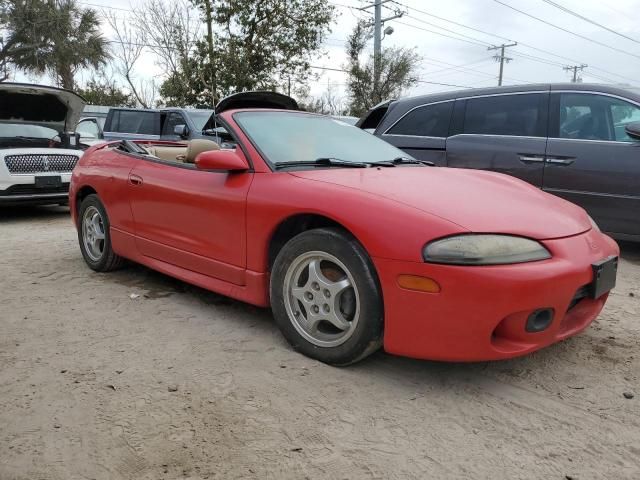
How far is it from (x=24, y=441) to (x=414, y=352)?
1610 millimetres

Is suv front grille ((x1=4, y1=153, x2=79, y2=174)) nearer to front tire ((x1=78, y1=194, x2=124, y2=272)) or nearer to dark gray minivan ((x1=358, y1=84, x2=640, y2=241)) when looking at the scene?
front tire ((x1=78, y1=194, x2=124, y2=272))

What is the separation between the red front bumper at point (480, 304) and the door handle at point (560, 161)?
2694 mm

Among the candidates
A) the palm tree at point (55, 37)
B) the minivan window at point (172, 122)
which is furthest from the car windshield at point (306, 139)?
the palm tree at point (55, 37)

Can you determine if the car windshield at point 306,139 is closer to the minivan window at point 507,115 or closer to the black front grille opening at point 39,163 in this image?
the minivan window at point 507,115

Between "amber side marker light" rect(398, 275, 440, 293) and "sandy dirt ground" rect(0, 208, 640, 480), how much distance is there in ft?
1.65

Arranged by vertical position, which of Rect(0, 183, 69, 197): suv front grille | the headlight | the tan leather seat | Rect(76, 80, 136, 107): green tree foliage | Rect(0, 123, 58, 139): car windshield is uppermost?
Rect(76, 80, 136, 107): green tree foliage

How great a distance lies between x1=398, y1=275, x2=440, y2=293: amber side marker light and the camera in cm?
223

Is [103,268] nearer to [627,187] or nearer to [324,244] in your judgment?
[324,244]

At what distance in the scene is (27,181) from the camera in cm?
723

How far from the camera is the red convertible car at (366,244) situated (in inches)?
88.0

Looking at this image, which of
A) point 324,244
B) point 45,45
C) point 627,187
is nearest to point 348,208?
point 324,244

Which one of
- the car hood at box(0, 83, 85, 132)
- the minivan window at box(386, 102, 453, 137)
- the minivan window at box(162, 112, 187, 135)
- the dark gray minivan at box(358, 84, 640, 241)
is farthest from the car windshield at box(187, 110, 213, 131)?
the dark gray minivan at box(358, 84, 640, 241)

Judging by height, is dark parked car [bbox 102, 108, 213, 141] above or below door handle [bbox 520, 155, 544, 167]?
Result: above

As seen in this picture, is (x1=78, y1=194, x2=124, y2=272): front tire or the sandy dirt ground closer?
the sandy dirt ground
